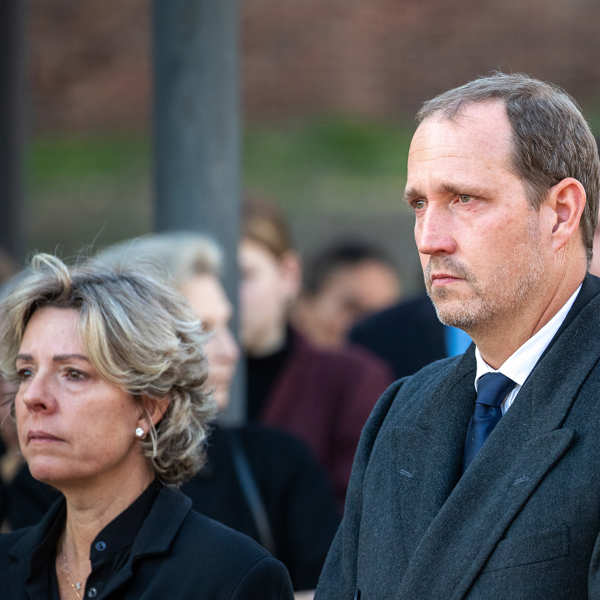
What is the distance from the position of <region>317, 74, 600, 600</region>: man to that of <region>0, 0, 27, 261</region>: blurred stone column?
635 centimetres

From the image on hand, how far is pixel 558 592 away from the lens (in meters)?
1.98

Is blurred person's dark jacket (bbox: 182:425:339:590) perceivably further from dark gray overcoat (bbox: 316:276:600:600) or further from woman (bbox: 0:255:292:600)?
dark gray overcoat (bbox: 316:276:600:600)

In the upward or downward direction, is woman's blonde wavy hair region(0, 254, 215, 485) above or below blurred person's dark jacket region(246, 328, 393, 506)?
above

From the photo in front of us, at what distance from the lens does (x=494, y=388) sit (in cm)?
228

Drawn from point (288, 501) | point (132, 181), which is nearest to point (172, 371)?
point (288, 501)

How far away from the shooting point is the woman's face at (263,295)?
16.3 feet

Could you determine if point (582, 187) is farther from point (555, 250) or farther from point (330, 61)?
point (330, 61)

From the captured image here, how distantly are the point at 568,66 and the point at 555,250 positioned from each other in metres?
14.2

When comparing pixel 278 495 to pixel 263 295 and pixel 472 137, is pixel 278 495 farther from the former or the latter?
pixel 472 137

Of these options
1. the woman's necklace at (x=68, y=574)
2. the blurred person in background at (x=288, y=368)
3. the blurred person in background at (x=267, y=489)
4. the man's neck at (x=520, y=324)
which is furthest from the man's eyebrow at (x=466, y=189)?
the blurred person in background at (x=288, y=368)

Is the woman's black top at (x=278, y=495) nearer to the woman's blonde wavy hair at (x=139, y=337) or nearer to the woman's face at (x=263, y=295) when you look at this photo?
the woman's blonde wavy hair at (x=139, y=337)

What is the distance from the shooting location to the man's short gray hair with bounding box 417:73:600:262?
2.21 m

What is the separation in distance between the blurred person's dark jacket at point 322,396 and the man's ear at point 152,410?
1479mm

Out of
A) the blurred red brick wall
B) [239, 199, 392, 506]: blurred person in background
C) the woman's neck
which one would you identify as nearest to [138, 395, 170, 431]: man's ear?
the woman's neck
